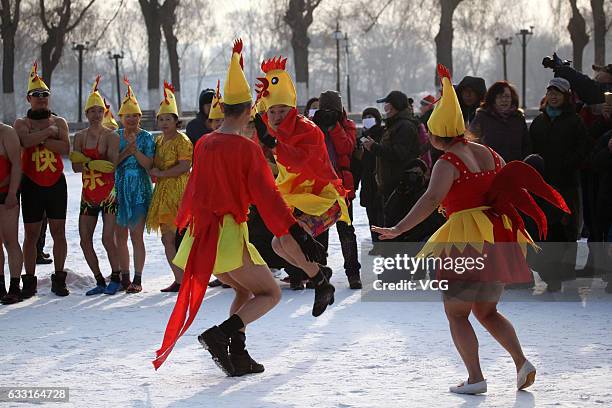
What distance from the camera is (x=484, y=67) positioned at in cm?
12888

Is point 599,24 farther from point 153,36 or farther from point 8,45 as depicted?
point 8,45

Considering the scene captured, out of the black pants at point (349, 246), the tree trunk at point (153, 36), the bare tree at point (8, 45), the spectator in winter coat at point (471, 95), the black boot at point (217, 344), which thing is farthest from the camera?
the bare tree at point (8, 45)

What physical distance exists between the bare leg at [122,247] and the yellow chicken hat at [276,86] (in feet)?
7.90

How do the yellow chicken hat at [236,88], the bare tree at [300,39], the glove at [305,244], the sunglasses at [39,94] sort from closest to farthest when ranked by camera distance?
the glove at [305,244] < the yellow chicken hat at [236,88] < the sunglasses at [39,94] < the bare tree at [300,39]

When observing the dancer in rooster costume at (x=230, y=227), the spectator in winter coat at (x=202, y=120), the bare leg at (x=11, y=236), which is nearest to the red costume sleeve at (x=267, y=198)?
the dancer in rooster costume at (x=230, y=227)

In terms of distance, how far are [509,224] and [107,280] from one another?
5238mm

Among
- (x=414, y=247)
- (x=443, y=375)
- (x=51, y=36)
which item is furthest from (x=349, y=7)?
(x=443, y=375)

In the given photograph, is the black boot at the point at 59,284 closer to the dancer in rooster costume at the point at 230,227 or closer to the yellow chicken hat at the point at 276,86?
the yellow chicken hat at the point at 276,86

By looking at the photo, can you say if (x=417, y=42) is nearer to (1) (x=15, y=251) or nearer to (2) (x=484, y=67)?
(2) (x=484, y=67)

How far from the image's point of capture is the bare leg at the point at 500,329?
6.05 m

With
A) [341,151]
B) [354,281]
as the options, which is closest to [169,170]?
[341,151]

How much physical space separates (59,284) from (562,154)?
4.29 metres

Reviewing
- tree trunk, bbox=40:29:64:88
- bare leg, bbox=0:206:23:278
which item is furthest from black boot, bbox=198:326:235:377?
tree trunk, bbox=40:29:64:88

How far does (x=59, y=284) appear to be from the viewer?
9953mm
